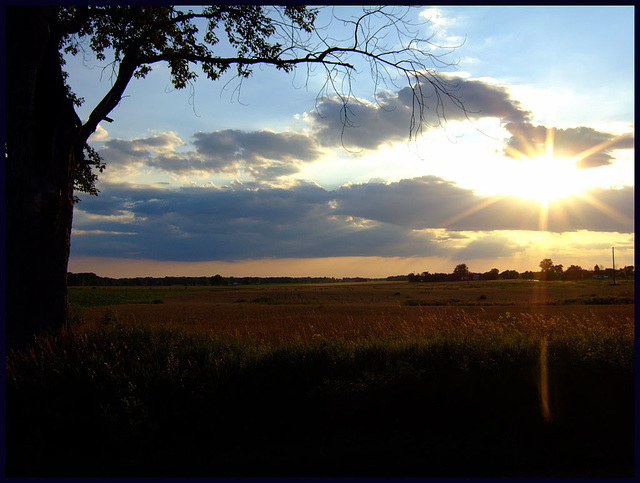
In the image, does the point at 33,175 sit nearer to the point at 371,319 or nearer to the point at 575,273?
the point at 371,319

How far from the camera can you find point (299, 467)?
5422 mm

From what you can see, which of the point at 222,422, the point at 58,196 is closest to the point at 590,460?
the point at 222,422

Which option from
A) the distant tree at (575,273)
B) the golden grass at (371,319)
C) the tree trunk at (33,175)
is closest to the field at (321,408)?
the tree trunk at (33,175)

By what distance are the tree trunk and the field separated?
82cm

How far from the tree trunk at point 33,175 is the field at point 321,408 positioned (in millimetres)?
822

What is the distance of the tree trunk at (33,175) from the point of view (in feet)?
28.1

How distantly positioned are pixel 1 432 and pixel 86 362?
1566 millimetres

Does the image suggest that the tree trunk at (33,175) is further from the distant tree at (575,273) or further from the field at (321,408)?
the distant tree at (575,273)

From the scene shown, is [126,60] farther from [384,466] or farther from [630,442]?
[630,442]

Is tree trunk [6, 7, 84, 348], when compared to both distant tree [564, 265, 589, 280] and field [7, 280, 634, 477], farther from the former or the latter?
distant tree [564, 265, 589, 280]

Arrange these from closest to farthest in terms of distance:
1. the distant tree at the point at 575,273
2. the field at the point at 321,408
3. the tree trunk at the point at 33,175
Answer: the field at the point at 321,408
the tree trunk at the point at 33,175
the distant tree at the point at 575,273

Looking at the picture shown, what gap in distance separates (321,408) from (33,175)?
658cm

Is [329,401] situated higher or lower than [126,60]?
lower

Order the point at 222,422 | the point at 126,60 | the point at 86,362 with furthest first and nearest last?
the point at 126,60, the point at 86,362, the point at 222,422
